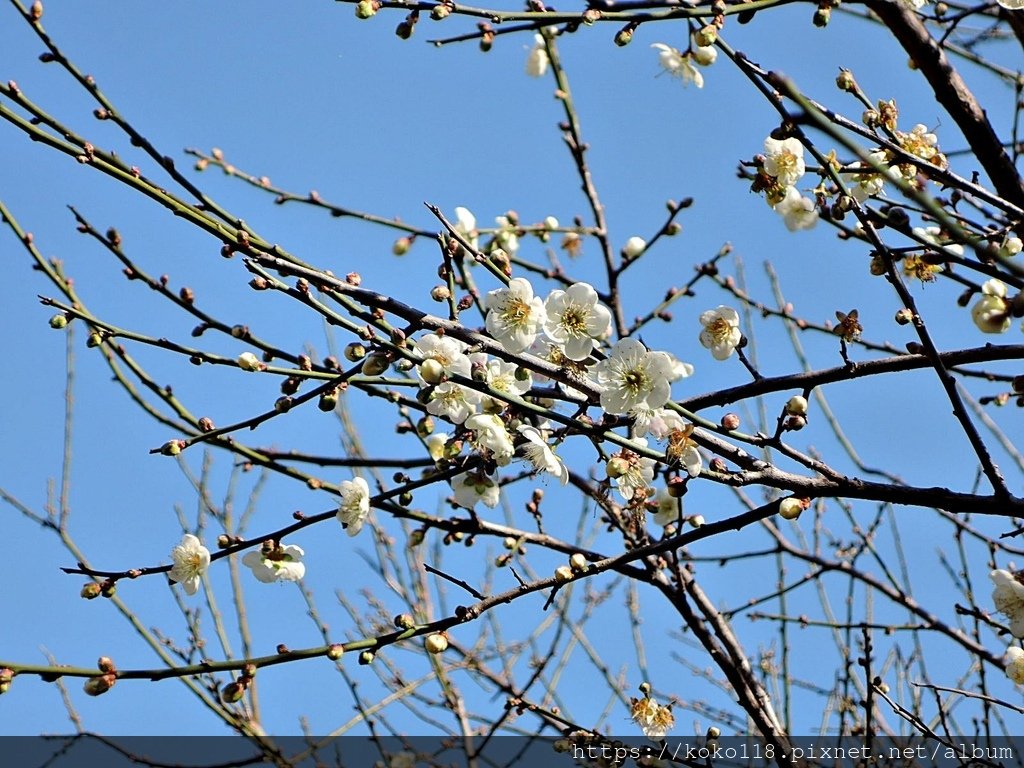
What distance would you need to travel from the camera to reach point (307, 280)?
6.12 ft

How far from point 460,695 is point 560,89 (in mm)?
2881

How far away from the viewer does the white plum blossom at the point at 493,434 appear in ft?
6.97

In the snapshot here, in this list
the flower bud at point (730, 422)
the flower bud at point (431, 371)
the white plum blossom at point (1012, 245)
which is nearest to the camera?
the flower bud at point (431, 371)

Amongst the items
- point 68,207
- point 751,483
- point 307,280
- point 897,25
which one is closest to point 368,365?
point 307,280

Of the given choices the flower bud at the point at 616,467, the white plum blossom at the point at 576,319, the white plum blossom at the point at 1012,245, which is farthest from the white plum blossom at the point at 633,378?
the white plum blossom at the point at 1012,245

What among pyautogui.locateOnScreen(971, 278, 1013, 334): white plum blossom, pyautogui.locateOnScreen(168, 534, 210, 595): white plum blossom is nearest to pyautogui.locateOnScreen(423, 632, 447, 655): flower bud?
pyautogui.locateOnScreen(168, 534, 210, 595): white plum blossom

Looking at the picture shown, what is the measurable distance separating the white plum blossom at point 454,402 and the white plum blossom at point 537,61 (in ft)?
6.49

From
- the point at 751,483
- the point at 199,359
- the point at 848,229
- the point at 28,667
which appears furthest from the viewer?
the point at 848,229

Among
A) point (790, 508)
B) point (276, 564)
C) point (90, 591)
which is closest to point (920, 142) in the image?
point (790, 508)

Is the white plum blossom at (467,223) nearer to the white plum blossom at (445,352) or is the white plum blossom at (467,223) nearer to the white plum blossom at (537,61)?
the white plum blossom at (537,61)

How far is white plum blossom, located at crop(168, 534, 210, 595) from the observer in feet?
7.48

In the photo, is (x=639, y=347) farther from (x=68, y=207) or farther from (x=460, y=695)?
(x=460, y=695)

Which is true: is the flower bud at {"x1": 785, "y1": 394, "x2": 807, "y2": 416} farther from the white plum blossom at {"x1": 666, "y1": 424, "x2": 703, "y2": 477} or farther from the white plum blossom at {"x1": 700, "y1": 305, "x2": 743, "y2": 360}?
the white plum blossom at {"x1": 700, "y1": 305, "x2": 743, "y2": 360}

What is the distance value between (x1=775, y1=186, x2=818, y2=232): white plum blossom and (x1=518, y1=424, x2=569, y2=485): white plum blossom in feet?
3.35
